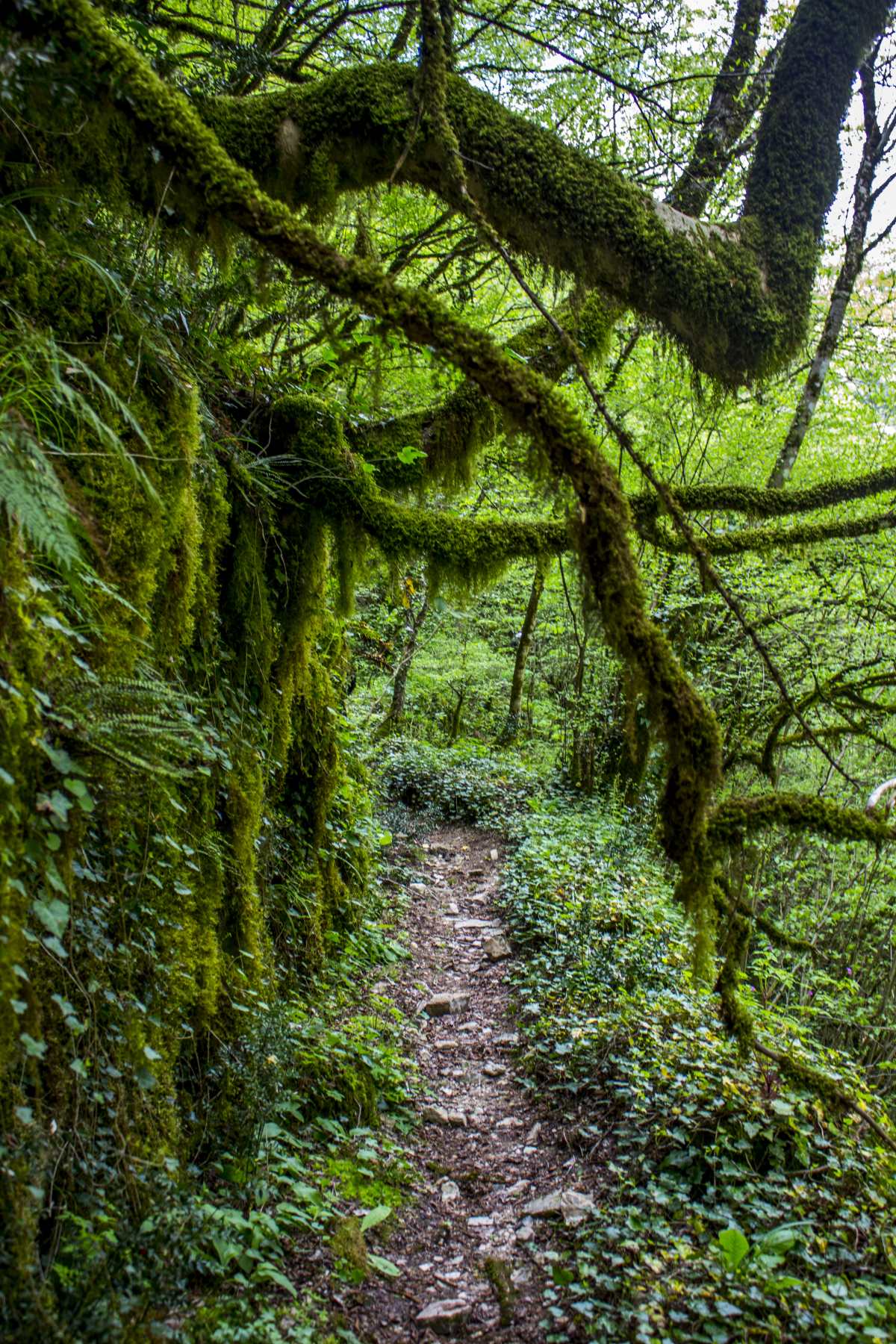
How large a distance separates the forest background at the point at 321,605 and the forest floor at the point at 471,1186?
20cm

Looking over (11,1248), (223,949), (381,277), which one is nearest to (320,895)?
(223,949)

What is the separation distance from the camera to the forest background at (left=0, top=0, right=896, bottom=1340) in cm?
225

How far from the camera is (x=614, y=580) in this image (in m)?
2.29

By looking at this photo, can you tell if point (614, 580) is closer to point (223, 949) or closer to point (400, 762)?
point (223, 949)

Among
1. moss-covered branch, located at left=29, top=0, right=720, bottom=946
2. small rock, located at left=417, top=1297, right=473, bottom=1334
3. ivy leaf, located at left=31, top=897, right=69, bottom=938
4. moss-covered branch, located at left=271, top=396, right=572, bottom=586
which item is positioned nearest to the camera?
ivy leaf, located at left=31, top=897, right=69, bottom=938

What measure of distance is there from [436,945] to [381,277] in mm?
6262

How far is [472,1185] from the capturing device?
4.08m

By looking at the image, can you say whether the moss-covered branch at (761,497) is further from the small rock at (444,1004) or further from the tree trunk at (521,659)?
the tree trunk at (521,659)

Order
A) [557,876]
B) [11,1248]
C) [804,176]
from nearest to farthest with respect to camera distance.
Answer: [11,1248] < [804,176] < [557,876]

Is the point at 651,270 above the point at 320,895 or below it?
above

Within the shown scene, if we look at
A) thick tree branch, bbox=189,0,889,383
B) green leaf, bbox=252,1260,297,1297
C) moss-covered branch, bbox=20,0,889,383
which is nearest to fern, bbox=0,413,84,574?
thick tree branch, bbox=189,0,889,383

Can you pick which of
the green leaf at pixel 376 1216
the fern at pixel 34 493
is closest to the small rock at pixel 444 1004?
the green leaf at pixel 376 1216

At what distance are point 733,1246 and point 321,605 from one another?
13.4 feet

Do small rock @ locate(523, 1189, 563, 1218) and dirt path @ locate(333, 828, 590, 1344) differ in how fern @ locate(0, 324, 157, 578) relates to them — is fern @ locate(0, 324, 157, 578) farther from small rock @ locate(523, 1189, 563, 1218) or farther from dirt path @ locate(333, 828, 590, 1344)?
small rock @ locate(523, 1189, 563, 1218)
